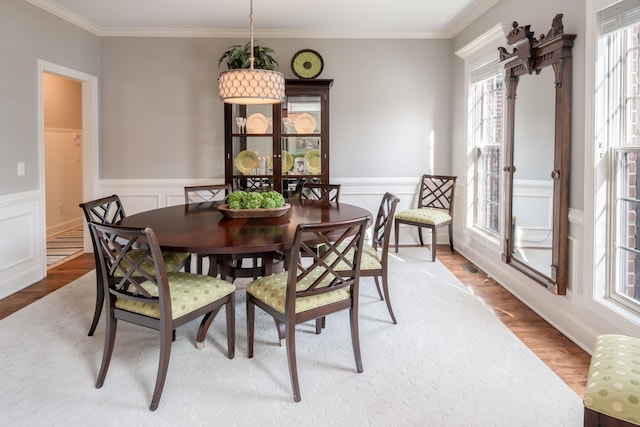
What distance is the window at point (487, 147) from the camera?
4.16 m

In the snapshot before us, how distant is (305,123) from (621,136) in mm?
3157

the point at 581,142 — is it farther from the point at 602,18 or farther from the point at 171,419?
the point at 171,419

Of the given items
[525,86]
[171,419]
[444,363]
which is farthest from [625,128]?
[171,419]

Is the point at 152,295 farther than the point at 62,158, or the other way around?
the point at 62,158

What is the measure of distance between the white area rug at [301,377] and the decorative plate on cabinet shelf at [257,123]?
2369 millimetres

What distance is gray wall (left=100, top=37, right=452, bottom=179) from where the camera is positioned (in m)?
5.21

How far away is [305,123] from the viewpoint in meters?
5.02

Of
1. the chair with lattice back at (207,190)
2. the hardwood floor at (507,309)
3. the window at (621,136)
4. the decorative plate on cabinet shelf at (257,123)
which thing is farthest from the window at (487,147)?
the chair with lattice back at (207,190)

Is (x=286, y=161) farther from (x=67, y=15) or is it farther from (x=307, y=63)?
(x=67, y=15)

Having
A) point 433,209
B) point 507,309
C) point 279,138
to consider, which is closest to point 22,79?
point 279,138

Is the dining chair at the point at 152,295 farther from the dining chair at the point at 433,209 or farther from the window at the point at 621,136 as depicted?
the dining chair at the point at 433,209

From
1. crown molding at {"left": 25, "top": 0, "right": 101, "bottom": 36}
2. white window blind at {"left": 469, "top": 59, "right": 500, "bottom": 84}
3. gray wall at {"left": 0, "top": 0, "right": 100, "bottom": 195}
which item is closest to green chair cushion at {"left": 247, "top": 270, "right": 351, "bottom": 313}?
gray wall at {"left": 0, "top": 0, "right": 100, "bottom": 195}

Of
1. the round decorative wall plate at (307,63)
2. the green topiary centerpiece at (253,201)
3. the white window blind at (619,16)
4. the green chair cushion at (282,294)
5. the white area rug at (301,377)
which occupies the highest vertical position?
the round decorative wall plate at (307,63)

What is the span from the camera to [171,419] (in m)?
1.94
